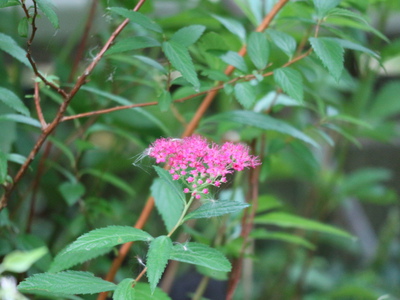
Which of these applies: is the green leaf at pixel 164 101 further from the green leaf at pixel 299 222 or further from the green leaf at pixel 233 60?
the green leaf at pixel 299 222

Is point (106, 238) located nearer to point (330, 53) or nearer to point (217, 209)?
point (217, 209)

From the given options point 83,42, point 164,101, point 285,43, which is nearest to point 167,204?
point 164,101

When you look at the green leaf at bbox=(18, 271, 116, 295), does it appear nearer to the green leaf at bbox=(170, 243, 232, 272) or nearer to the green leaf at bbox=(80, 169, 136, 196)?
the green leaf at bbox=(170, 243, 232, 272)

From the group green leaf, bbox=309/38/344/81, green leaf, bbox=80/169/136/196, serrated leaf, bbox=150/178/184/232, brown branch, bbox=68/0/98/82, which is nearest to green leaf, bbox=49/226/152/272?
serrated leaf, bbox=150/178/184/232

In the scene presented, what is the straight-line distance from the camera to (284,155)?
1.47m

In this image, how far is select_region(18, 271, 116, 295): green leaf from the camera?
1.39 feet

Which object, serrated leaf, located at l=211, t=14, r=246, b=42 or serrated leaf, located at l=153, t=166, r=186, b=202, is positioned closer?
serrated leaf, located at l=153, t=166, r=186, b=202

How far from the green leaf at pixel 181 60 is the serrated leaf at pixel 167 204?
120 mm

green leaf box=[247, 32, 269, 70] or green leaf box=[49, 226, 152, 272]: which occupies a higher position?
green leaf box=[247, 32, 269, 70]

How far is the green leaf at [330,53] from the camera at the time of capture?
52 cm

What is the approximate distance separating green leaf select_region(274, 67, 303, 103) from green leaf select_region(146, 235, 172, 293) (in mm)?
211

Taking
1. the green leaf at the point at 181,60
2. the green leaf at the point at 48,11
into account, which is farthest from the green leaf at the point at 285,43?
the green leaf at the point at 48,11

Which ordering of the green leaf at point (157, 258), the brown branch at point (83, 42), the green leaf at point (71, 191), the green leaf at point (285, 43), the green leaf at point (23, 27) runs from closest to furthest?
the green leaf at point (157, 258)
the green leaf at point (23, 27)
the green leaf at point (285, 43)
the green leaf at point (71, 191)
the brown branch at point (83, 42)

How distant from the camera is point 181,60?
51cm
